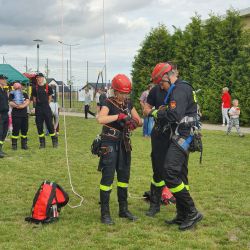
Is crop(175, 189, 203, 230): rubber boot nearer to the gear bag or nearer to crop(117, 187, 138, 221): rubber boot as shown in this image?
crop(117, 187, 138, 221): rubber boot

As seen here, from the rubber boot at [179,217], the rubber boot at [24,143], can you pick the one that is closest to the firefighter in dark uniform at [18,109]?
the rubber boot at [24,143]

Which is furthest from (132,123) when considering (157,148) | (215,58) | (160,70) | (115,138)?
(215,58)

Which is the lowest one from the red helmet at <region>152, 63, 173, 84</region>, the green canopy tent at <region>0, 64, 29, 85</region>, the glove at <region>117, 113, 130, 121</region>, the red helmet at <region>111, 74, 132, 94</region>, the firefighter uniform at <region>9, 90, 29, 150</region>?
the firefighter uniform at <region>9, 90, 29, 150</region>

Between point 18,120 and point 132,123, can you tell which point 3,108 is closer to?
point 18,120

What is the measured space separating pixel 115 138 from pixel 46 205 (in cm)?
131

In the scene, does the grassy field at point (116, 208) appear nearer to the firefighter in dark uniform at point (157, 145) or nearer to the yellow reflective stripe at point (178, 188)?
the firefighter in dark uniform at point (157, 145)

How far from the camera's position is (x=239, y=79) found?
2041 cm

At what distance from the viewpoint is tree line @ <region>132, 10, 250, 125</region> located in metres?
20.3

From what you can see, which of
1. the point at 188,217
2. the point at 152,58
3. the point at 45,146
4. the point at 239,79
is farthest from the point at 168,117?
the point at 152,58

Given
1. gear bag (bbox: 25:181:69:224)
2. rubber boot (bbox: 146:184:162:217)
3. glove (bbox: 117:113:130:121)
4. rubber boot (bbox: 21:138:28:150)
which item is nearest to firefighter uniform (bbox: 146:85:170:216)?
rubber boot (bbox: 146:184:162:217)

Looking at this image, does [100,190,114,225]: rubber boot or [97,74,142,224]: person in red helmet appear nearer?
[97,74,142,224]: person in red helmet

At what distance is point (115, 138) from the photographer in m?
5.61

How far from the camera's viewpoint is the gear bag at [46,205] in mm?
5602

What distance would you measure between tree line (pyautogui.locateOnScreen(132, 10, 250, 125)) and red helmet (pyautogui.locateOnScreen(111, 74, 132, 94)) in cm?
1547
